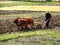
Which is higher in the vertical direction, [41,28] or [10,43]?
[10,43]

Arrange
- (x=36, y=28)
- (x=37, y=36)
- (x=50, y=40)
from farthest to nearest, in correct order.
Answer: (x=36, y=28)
(x=37, y=36)
(x=50, y=40)

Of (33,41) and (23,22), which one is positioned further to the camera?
(23,22)

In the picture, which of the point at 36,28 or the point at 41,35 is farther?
the point at 36,28

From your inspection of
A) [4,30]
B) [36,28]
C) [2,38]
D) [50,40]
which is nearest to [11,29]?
[4,30]

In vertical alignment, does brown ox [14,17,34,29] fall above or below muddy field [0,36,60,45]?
below

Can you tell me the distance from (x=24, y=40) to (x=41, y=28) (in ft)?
12.2

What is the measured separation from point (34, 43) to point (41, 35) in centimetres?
203

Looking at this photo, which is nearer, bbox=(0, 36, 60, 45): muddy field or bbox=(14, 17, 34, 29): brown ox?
bbox=(0, 36, 60, 45): muddy field

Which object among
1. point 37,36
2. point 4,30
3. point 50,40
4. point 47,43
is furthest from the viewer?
point 4,30

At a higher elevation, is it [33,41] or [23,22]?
[33,41]

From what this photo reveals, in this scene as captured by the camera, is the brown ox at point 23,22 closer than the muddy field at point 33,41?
No

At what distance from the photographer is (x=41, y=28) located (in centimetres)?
1545

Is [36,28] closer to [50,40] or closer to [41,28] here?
[41,28]

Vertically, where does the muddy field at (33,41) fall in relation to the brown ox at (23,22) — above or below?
above
